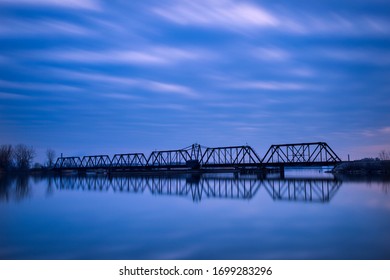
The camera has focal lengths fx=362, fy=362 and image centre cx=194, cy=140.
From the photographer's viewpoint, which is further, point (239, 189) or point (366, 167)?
point (366, 167)

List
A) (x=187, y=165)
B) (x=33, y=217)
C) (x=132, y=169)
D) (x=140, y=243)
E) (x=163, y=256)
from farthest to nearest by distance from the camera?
(x=132, y=169), (x=187, y=165), (x=33, y=217), (x=140, y=243), (x=163, y=256)

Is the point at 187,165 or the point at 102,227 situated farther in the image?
the point at 187,165

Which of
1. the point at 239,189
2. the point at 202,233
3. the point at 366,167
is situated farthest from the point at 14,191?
the point at 366,167

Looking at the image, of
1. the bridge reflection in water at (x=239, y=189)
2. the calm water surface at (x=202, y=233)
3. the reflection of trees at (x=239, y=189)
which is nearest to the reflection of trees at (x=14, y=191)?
the bridge reflection in water at (x=239, y=189)

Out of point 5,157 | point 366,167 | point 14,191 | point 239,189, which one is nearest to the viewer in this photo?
Result: point 14,191

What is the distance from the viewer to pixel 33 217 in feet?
68.2

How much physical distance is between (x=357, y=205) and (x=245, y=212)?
25.1 feet

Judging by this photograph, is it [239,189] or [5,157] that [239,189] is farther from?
[5,157]

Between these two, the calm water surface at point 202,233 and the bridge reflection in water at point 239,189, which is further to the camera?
the bridge reflection in water at point 239,189

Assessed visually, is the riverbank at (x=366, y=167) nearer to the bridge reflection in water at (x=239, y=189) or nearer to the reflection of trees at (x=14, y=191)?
the bridge reflection in water at (x=239, y=189)

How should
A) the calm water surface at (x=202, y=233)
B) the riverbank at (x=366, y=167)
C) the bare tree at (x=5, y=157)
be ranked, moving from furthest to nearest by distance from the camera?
the bare tree at (x=5, y=157), the riverbank at (x=366, y=167), the calm water surface at (x=202, y=233)

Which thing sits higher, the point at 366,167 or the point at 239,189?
the point at 366,167
